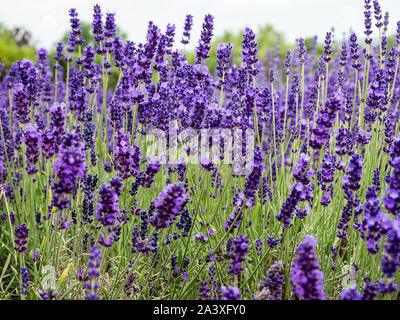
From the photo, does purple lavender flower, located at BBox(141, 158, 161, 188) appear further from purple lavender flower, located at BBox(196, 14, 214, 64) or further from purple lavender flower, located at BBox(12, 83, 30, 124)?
purple lavender flower, located at BBox(196, 14, 214, 64)

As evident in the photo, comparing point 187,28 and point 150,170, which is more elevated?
point 187,28

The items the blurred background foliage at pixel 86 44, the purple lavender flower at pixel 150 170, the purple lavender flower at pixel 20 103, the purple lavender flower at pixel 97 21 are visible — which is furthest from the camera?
the blurred background foliage at pixel 86 44

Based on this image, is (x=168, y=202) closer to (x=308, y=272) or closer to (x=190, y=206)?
(x=308, y=272)

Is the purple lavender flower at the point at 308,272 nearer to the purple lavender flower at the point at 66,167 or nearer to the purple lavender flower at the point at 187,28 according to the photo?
the purple lavender flower at the point at 66,167

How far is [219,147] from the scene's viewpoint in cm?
308

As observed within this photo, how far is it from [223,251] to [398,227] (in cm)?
134

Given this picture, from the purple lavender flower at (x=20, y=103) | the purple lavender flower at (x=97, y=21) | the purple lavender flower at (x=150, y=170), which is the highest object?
the purple lavender flower at (x=97, y=21)

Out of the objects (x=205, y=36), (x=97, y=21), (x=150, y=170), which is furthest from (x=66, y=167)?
(x=97, y=21)

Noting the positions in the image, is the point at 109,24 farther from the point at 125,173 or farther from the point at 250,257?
the point at 250,257

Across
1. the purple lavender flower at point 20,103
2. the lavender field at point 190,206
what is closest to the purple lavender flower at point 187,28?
the lavender field at point 190,206

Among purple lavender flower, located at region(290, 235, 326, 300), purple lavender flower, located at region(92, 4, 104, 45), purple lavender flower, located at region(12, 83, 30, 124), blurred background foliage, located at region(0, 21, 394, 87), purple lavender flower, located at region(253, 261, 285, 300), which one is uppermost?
blurred background foliage, located at region(0, 21, 394, 87)

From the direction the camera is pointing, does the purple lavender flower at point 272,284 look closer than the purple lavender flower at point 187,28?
Yes

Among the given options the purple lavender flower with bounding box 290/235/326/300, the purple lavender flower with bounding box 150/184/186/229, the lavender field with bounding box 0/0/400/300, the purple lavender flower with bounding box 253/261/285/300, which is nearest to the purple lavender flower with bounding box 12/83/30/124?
the lavender field with bounding box 0/0/400/300
